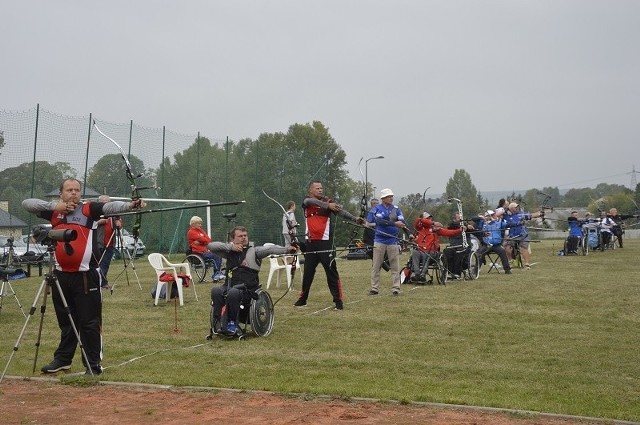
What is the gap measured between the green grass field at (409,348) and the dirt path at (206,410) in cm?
33

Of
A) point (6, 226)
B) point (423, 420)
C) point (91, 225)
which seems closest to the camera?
point (423, 420)

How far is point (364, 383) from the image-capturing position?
806 cm

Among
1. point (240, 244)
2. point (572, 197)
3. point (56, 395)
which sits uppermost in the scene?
point (572, 197)

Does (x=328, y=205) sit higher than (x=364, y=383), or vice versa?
(x=328, y=205)

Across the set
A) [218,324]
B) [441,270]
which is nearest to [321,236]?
[218,324]

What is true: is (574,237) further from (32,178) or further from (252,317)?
(252,317)

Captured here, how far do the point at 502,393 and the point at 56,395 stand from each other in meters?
3.89

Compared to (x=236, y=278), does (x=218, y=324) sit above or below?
below

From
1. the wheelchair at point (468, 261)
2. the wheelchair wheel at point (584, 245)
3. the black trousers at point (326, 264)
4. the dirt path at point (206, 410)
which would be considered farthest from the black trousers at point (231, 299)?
the wheelchair wheel at point (584, 245)

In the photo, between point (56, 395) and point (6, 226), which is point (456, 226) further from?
point (56, 395)

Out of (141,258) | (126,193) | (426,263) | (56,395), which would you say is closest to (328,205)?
(426,263)

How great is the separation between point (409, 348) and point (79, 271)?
384cm

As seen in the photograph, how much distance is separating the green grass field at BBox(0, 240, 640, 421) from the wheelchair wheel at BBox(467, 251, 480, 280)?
3.21m

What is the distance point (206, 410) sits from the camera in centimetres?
700
